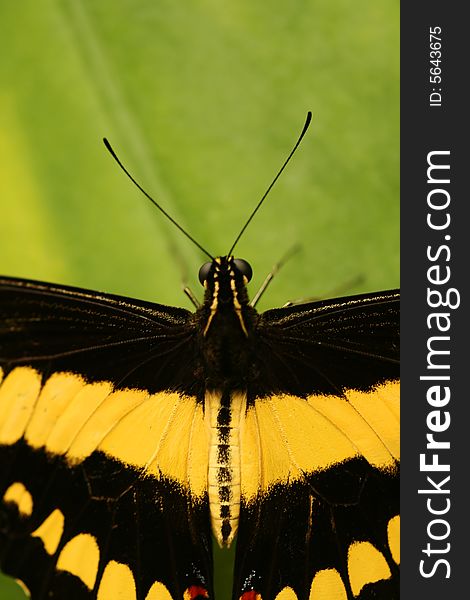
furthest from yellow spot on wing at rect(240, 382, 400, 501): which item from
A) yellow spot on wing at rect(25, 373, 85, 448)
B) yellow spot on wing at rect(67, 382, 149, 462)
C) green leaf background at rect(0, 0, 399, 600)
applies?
green leaf background at rect(0, 0, 399, 600)

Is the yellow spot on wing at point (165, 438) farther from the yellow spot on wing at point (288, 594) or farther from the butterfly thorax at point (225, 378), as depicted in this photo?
the yellow spot on wing at point (288, 594)

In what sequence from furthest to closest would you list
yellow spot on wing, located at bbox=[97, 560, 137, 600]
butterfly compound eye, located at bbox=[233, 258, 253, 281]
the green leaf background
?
the green leaf background
butterfly compound eye, located at bbox=[233, 258, 253, 281]
yellow spot on wing, located at bbox=[97, 560, 137, 600]

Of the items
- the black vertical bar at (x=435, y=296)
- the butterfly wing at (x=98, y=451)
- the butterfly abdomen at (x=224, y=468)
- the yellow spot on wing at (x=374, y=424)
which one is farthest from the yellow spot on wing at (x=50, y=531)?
the black vertical bar at (x=435, y=296)

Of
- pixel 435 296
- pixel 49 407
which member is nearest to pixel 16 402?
pixel 49 407

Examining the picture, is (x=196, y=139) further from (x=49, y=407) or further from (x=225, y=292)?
(x=49, y=407)

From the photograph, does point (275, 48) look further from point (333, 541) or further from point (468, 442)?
point (333, 541)

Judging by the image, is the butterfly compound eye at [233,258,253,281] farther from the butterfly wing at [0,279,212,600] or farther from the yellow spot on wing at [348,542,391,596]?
the yellow spot on wing at [348,542,391,596]
